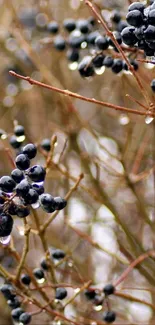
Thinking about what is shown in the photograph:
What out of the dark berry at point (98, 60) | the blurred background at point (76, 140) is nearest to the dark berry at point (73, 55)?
the dark berry at point (98, 60)

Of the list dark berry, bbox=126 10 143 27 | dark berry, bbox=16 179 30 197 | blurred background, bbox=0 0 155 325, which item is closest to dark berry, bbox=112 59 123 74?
dark berry, bbox=126 10 143 27

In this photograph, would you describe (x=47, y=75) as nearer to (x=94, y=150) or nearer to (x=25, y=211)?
(x=94, y=150)

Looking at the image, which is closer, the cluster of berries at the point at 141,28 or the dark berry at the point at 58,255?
the cluster of berries at the point at 141,28

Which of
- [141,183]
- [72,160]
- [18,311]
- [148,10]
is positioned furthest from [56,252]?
[72,160]

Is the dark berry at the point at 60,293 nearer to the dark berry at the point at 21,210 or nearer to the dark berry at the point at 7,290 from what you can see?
the dark berry at the point at 7,290

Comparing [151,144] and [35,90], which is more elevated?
[35,90]
